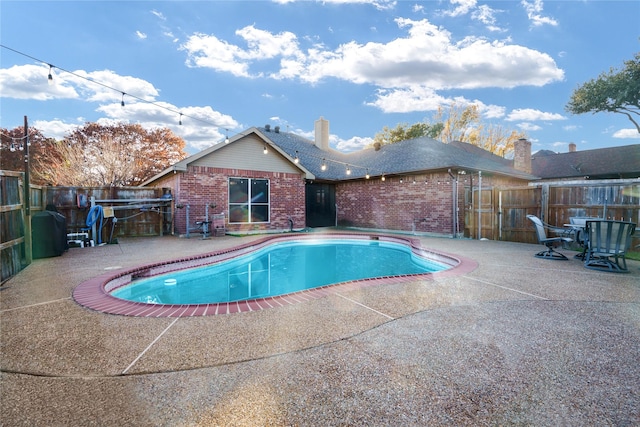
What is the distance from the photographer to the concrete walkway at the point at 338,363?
1.73 m

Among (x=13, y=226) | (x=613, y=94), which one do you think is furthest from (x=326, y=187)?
(x=613, y=94)

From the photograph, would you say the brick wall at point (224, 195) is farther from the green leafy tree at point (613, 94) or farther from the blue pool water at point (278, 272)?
the green leafy tree at point (613, 94)

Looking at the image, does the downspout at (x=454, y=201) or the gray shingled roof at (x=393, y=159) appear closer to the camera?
the downspout at (x=454, y=201)

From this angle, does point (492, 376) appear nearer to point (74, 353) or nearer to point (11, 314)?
point (74, 353)

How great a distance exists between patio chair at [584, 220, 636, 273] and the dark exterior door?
36.5ft

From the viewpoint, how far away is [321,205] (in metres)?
15.8

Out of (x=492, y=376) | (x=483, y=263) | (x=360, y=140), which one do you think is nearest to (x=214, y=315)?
(x=492, y=376)

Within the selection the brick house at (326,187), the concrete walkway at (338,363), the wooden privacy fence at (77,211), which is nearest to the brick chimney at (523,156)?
the brick house at (326,187)

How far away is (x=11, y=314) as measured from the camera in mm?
3305

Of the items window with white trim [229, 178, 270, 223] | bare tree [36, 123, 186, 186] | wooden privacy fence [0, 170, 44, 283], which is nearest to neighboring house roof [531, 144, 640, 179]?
window with white trim [229, 178, 270, 223]

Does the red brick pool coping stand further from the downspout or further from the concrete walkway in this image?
the downspout

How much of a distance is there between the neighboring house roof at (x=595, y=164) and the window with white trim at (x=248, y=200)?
814 inches

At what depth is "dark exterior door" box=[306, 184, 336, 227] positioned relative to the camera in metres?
15.4

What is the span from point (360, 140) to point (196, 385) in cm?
2869
